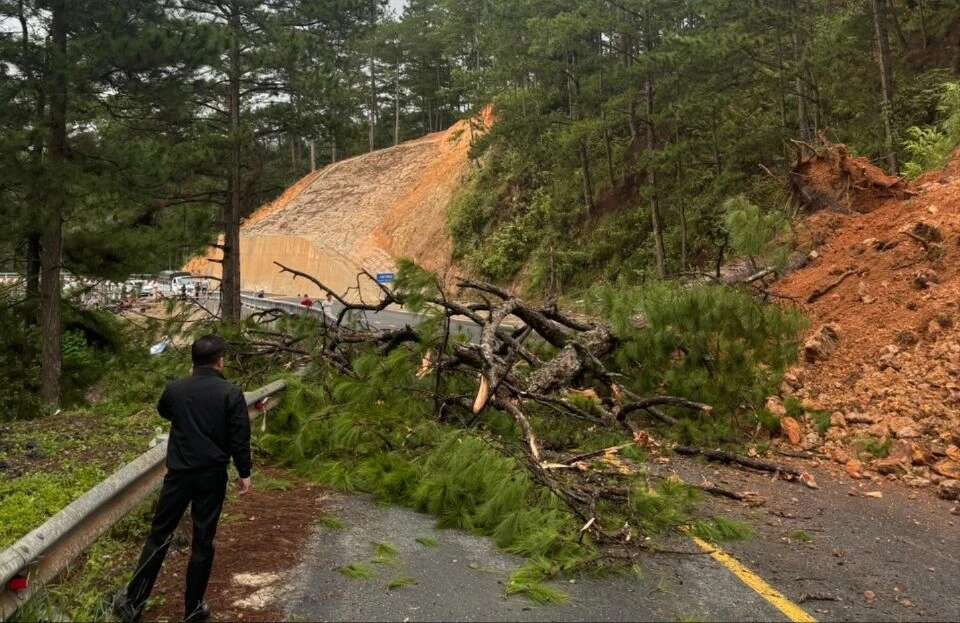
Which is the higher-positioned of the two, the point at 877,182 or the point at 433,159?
the point at 433,159

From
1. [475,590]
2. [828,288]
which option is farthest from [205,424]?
→ [828,288]

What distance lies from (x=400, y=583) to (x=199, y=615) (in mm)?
1008

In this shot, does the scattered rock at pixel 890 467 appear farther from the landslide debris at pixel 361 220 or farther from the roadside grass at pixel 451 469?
the landslide debris at pixel 361 220

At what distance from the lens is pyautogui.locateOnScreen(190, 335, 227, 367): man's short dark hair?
158 inches

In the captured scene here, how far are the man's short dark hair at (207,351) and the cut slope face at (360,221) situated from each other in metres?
35.6

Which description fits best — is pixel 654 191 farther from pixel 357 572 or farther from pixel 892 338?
pixel 357 572

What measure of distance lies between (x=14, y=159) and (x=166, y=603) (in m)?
12.7

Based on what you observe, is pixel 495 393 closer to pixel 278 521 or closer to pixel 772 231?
pixel 278 521

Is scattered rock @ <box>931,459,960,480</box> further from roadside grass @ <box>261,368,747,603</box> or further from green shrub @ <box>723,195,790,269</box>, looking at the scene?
green shrub @ <box>723,195,790,269</box>

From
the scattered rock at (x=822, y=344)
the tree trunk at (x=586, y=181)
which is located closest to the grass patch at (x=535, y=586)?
the scattered rock at (x=822, y=344)

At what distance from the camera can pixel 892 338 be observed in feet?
26.9

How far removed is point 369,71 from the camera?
68812mm

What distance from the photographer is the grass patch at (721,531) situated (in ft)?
15.9

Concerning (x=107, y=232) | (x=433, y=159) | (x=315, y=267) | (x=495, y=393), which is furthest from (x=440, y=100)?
(x=495, y=393)
